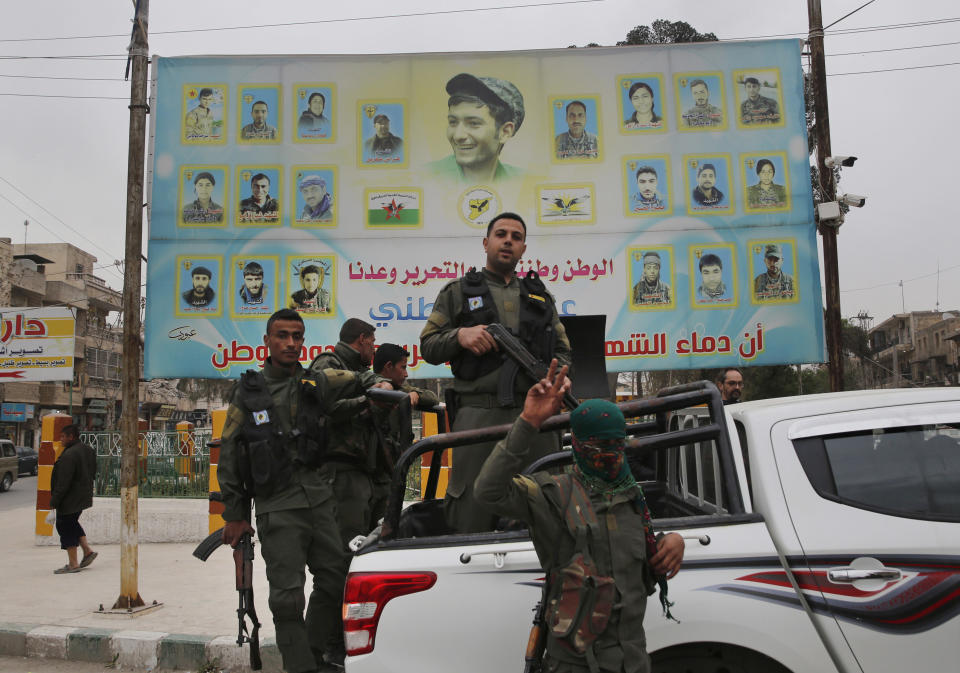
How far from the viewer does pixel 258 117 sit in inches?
326

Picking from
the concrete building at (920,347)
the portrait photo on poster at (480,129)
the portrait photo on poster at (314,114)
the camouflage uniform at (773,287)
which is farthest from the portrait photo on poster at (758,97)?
the concrete building at (920,347)

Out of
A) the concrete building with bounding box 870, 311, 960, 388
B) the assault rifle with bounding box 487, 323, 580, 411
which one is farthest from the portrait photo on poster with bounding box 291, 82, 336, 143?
the concrete building with bounding box 870, 311, 960, 388

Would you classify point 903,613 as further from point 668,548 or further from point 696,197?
point 696,197

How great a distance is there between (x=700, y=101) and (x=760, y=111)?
0.67 meters

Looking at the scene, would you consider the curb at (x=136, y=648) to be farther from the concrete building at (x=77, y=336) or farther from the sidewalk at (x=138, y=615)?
the concrete building at (x=77, y=336)

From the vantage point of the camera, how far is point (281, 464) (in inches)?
125

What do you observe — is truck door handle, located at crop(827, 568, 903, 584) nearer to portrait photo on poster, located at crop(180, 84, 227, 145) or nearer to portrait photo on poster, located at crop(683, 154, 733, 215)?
portrait photo on poster, located at crop(683, 154, 733, 215)

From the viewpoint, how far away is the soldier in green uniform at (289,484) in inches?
122

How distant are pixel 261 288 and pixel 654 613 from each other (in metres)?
6.78

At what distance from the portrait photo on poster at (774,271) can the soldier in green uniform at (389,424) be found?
205 inches

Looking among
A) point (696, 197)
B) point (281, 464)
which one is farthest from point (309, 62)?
point (281, 464)

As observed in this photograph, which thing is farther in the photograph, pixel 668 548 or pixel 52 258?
pixel 52 258

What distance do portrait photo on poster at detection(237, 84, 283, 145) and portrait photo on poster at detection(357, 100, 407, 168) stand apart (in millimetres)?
961

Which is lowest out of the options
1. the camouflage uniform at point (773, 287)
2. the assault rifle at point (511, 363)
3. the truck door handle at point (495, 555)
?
the truck door handle at point (495, 555)
